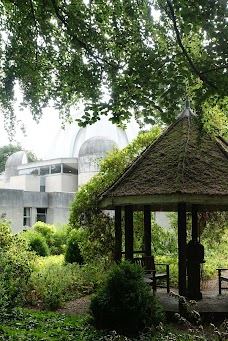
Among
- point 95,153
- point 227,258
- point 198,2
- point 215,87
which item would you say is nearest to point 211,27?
point 198,2

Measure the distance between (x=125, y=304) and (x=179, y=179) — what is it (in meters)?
2.66

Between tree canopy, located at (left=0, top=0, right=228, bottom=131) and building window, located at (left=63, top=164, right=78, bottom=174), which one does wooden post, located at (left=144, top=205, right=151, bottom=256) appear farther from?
building window, located at (left=63, top=164, right=78, bottom=174)

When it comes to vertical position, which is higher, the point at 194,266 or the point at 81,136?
the point at 81,136

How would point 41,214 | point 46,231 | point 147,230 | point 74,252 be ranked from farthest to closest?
point 41,214, point 46,231, point 74,252, point 147,230

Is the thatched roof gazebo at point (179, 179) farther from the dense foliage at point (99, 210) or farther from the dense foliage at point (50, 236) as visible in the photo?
the dense foliage at point (50, 236)

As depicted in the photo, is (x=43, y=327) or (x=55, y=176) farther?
(x=55, y=176)

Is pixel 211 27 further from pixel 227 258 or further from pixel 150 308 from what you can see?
pixel 227 258

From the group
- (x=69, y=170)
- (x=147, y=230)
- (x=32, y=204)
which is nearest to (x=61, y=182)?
(x=69, y=170)

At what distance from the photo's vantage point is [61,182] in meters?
35.5

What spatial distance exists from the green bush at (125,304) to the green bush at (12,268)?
5.58 ft

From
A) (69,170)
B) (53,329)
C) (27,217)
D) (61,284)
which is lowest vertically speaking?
(53,329)

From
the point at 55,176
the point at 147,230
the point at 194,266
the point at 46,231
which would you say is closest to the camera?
the point at 194,266

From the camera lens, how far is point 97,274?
44.5ft

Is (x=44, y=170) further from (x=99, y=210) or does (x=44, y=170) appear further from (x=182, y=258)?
(x=182, y=258)
